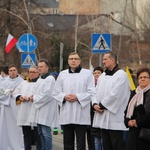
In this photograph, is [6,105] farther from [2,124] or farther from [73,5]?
[73,5]

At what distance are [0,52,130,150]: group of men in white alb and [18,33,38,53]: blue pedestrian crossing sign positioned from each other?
8.19 metres

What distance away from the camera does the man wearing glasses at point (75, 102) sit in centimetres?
1082

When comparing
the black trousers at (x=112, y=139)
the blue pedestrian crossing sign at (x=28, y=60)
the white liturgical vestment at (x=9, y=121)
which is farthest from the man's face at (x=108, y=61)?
the blue pedestrian crossing sign at (x=28, y=60)

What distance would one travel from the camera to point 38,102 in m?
12.2

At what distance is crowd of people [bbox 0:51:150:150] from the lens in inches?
338

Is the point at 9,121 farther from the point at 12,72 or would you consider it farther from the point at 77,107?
the point at 77,107

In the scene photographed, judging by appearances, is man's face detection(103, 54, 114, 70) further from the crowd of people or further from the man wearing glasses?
the man wearing glasses

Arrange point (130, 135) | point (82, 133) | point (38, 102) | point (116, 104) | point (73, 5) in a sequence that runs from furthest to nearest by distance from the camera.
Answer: point (73, 5), point (38, 102), point (82, 133), point (116, 104), point (130, 135)

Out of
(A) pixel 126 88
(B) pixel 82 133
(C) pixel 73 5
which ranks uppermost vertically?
(C) pixel 73 5

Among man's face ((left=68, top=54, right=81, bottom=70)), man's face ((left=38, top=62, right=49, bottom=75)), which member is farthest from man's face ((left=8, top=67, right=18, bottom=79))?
man's face ((left=68, top=54, right=81, bottom=70))

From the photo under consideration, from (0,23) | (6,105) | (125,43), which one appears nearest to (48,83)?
(6,105)

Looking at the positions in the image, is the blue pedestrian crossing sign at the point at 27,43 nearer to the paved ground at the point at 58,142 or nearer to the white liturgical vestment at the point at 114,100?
the paved ground at the point at 58,142

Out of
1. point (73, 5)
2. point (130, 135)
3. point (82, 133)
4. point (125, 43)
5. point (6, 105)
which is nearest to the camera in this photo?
point (130, 135)

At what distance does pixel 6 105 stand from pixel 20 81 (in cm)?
67
